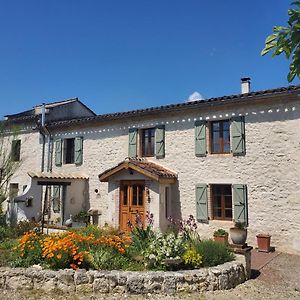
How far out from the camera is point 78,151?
15922 millimetres

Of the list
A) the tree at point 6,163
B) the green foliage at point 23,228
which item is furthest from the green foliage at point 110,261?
the tree at point 6,163

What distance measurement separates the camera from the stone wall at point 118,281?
250 inches

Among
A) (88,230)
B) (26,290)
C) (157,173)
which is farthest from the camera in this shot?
(157,173)

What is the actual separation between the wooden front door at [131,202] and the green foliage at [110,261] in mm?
5286

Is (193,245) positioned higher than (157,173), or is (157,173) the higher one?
(157,173)

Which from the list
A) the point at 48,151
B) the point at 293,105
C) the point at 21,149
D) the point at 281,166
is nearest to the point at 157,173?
the point at 281,166

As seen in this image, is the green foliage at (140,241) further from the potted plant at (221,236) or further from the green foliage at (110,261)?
the potted plant at (221,236)

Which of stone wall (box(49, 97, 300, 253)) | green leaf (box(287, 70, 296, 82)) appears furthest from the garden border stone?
green leaf (box(287, 70, 296, 82))

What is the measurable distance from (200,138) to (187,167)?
4.22 ft

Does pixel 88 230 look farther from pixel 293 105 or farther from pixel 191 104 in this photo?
pixel 293 105

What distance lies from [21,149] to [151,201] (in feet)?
31.9

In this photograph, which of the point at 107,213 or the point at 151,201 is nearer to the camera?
the point at 151,201

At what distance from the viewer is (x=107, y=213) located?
14141 millimetres

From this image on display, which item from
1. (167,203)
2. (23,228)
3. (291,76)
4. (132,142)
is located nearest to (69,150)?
(132,142)
